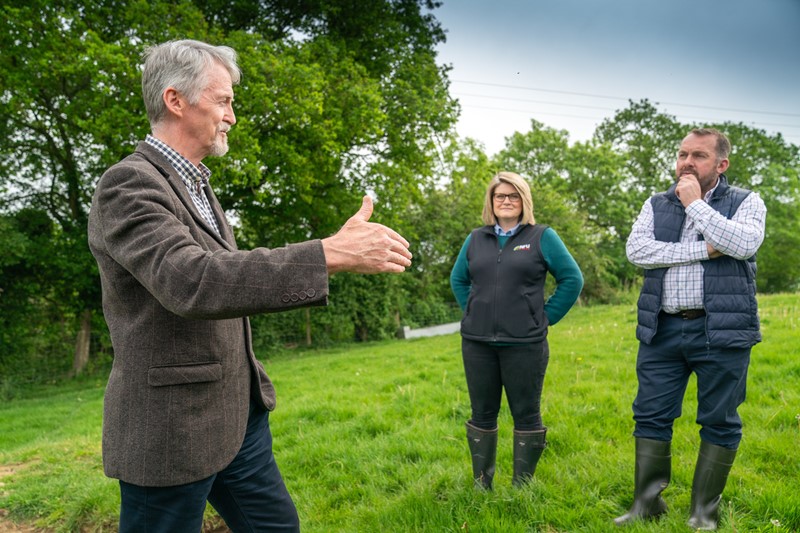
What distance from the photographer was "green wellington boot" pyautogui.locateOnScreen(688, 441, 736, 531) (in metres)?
2.98

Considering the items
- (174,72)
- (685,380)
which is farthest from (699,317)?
(174,72)

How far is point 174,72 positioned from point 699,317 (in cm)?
294

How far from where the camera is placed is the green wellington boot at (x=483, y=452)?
143 inches

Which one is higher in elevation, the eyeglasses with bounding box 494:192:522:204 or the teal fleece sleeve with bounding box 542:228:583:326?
the eyeglasses with bounding box 494:192:522:204

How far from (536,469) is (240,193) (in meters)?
11.8

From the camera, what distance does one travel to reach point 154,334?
1622mm

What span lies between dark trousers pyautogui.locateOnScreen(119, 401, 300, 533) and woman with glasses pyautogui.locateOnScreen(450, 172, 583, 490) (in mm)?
1754

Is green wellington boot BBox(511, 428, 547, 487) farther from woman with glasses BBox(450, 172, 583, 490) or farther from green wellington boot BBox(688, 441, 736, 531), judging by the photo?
green wellington boot BBox(688, 441, 736, 531)

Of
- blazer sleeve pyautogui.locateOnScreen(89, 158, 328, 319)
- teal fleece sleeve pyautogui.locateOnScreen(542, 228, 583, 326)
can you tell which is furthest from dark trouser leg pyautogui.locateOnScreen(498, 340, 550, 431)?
blazer sleeve pyautogui.locateOnScreen(89, 158, 328, 319)

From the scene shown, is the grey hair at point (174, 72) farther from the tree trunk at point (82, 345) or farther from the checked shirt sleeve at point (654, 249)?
the tree trunk at point (82, 345)

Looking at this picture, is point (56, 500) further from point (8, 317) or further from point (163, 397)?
point (8, 317)

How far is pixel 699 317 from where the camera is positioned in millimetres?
3053

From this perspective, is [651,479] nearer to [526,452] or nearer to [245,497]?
[526,452]

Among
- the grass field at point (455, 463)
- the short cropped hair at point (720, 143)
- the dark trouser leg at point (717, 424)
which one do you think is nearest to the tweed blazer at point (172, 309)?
the grass field at point (455, 463)
